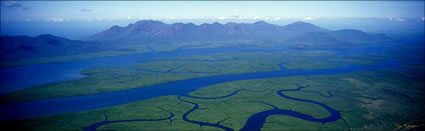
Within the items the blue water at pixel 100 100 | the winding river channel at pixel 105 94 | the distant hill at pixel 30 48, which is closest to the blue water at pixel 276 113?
the winding river channel at pixel 105 94

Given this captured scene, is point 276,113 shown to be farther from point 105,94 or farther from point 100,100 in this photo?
point 105,94

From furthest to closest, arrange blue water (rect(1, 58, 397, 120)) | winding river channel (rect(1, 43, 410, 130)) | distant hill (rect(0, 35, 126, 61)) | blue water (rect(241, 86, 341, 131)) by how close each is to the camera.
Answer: distant hill (rect(0, 35, 126, 61)) < blue water (rect(1, 58, 397, 120)) < winding river channel (rect(1, 43, 410, 130)) < blue water (rect(241, 86, 341, 131))

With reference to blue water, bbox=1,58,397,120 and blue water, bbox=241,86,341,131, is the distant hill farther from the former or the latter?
blue water, bbox=241,86,341,131

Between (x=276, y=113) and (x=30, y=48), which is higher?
(x=30, y=48)

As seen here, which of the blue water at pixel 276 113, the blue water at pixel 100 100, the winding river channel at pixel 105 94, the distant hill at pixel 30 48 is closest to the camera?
the blue water at pixel 276 113

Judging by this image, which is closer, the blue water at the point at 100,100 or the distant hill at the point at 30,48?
the blue water at the point at 100,100

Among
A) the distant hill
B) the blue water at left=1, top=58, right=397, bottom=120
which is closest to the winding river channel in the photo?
the blue water at left=1, top=58, right=397, bottom=120

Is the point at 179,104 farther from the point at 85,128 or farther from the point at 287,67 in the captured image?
the point at 287,67

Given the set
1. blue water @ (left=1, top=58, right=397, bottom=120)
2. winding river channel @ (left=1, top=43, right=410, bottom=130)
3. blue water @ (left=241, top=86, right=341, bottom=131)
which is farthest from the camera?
blue water @ (left=1, top=58, right=397, bottom=120)

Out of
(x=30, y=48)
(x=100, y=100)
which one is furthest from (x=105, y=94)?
(x=30, y=48)

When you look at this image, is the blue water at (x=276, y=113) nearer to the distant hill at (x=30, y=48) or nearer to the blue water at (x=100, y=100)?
the blue water at (x=100, y=100)

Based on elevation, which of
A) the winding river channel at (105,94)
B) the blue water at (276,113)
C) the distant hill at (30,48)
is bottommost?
the blue water at (276,113)

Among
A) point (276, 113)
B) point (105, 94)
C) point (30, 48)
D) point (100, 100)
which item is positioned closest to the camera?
point (276, 113)
